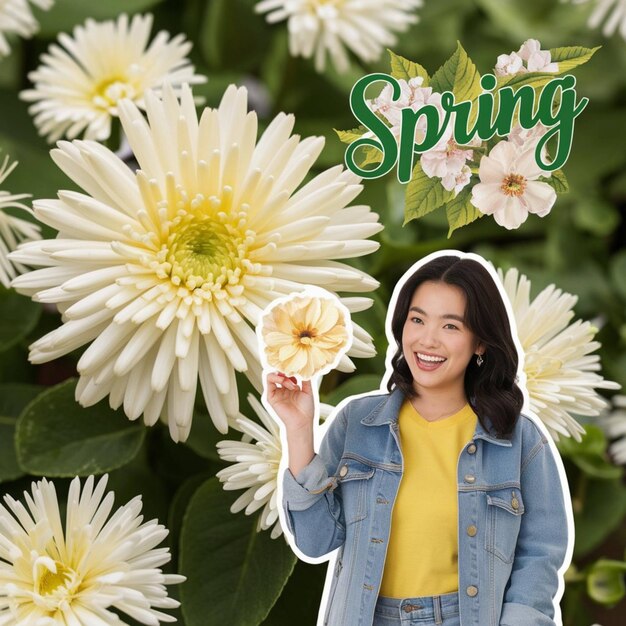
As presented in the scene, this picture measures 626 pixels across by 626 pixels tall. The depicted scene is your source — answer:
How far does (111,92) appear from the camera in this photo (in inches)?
17.2

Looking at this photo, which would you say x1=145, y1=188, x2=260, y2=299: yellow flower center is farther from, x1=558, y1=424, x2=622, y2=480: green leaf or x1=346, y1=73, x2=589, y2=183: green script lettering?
x1=558, y1=424, x2=622, y2=480: green leaf

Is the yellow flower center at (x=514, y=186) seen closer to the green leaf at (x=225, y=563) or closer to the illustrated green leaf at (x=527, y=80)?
the illustrated green leaf at (x=527, y=80)

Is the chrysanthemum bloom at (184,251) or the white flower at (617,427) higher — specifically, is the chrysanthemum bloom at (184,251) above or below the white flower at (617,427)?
below

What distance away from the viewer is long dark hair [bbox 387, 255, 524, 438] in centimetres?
33

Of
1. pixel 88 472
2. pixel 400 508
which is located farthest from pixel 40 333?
pixel 400 508

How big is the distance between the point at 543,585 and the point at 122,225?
21 centimetres

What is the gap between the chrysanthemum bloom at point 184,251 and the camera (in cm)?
33

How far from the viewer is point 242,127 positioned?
35 cm

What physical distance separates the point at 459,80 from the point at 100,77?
20 centimetres

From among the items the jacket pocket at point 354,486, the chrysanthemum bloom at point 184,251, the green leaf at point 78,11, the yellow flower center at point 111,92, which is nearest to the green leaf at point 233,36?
the green leaf at point 78,11

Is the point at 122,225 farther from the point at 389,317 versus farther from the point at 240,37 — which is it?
the point at 240,37

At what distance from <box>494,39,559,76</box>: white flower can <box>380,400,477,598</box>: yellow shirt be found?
0.46 ft

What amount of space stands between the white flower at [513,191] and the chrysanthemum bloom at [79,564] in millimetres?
184

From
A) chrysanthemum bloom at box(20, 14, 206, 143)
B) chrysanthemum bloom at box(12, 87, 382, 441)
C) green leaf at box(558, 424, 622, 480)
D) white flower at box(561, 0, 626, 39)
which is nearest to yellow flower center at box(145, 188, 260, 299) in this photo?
chrysanthemum bloom at box(12, 87, 382, 441)
